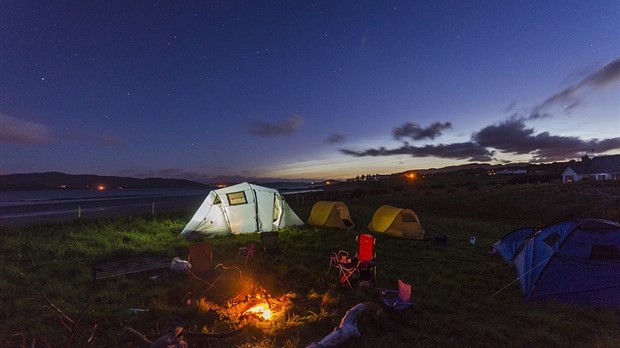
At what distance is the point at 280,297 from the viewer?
644 cm

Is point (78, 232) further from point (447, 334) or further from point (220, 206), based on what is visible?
point (447, 334)

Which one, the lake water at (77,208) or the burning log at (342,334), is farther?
the lake water at (77,208)

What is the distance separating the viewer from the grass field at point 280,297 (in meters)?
4.89

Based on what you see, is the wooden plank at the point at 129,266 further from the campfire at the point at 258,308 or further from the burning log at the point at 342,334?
the burning log at the point at 342,334

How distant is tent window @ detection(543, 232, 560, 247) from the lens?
23.7ft

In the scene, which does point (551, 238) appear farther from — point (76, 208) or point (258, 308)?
point (76, 208)

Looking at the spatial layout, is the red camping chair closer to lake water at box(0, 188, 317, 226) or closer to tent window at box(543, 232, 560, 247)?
tent window at box(543, 232, 560, 247)

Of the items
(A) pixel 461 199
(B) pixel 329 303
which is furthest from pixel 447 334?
(A) pixel 461 199

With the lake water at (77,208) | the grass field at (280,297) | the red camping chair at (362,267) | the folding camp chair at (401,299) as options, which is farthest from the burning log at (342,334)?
the lake water at (77,208)

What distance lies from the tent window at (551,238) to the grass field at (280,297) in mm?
1302

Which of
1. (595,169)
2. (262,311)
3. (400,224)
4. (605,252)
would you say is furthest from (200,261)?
(595,169)

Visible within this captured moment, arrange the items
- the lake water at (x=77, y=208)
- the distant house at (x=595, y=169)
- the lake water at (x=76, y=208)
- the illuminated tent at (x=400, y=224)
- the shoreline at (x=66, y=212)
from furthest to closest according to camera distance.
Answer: the distant house at (x=595, y=169) → the lake water at (x=76, y=208) → the lake water at (x=77, y=208) → the shoreline at (x=66, y=212) → the illuminated tent at (x=400, y=224)

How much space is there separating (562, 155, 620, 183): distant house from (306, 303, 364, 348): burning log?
5524 centimetres

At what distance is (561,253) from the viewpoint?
6727mm
